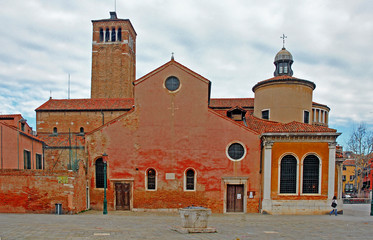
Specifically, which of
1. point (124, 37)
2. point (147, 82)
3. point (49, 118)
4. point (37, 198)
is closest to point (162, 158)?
point (147, 82)

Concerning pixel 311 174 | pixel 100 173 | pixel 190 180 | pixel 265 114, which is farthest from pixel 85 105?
pixel 311 174

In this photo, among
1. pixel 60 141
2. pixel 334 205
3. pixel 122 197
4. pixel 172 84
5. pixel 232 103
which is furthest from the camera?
pixel 232 103

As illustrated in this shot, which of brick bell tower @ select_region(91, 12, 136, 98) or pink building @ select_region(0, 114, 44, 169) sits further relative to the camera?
brick bell tower @ select_region(91, 12, 136, 98)

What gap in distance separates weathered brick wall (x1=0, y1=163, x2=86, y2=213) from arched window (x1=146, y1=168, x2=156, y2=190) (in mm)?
4891

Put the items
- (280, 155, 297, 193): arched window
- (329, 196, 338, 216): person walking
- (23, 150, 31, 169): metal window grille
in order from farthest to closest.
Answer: (23, 150, 31, 169): metal window grille → (280, 155, 297, 193): arched window → (329, 196, 338, 216): person walking

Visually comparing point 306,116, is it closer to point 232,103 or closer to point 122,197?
point 232,103

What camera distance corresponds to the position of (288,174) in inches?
800

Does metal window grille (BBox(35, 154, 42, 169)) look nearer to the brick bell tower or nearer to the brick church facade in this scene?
the brick church facade

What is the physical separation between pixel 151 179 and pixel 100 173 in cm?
346

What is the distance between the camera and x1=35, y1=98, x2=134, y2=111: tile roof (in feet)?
110

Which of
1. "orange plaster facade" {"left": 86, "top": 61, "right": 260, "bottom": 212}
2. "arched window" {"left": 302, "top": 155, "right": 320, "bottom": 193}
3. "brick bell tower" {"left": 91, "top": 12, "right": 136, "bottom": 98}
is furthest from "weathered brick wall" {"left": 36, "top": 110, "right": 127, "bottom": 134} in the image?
"arched window" {"left": 302, "top": 155, "right": 320, "bottom": 193}

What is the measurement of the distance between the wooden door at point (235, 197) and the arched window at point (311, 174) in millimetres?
4048

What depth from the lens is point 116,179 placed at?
21.0 metres

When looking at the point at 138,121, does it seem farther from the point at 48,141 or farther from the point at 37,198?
the point at 48,141
